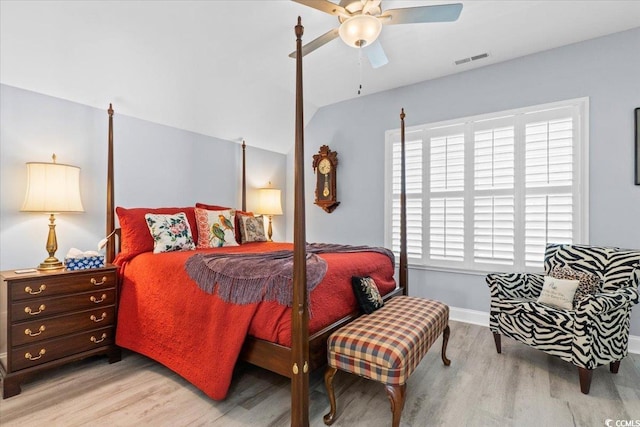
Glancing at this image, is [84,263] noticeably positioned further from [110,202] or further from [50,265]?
[110,202]

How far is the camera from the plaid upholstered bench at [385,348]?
5.40 ft

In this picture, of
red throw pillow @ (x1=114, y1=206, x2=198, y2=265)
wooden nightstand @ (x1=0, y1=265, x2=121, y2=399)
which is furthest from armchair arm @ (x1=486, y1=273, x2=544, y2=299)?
wooden nightstand @ (x1=0, y1=265, x2=121, y2=399)

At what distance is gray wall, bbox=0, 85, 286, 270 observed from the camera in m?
2.54

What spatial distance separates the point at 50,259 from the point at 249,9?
7.90ft

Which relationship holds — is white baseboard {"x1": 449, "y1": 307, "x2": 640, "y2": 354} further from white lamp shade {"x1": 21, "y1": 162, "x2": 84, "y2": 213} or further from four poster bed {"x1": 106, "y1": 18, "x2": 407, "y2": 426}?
white lamp shade {"x1": 21, "y1": 162, "x2": 84, "y2": 213}

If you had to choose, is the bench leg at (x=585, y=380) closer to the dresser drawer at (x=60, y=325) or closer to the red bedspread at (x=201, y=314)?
the red bedspread at (x=201, y=314)

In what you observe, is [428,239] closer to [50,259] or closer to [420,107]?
A: [420,107]

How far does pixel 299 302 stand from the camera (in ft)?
5.46

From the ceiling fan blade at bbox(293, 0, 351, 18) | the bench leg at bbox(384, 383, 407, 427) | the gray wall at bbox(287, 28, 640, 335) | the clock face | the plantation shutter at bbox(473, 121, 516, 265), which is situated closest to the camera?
the bench leg at bbox(384, 383, 407, 427)

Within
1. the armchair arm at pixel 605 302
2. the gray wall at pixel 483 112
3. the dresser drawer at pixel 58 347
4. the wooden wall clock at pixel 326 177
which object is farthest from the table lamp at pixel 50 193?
the armchair arm at pixel 605 302

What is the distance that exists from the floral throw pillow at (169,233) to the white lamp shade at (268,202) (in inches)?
60.4

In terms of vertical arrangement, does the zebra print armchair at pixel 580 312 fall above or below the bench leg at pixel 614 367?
above

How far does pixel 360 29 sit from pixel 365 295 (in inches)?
70.1

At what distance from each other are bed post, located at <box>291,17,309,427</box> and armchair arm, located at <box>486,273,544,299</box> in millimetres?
1906
